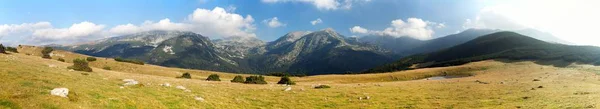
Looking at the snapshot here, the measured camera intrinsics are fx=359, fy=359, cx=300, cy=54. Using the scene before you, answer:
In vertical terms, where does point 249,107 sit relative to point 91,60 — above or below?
below

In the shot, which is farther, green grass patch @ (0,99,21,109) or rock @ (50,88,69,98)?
rock @ (50,88,69,98)

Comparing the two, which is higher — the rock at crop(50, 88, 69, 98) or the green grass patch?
the rock at crop(50, 88, 69, 98)

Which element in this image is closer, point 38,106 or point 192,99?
point 38,106

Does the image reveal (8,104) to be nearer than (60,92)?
Yes

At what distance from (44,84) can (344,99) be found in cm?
2330

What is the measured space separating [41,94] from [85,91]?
393 cm

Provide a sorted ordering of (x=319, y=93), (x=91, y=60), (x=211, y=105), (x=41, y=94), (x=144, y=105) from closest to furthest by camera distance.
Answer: (x=41, y=94), (x=144, y=105), (x=211, y=105), (x=319, y=93), (x=91, y=60)

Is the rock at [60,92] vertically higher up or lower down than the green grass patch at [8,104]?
higher up

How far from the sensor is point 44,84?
24.5m

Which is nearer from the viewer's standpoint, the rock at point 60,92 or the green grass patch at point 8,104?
the green grass patch at point 8,104

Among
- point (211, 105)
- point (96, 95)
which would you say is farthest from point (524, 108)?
point (96, 95)

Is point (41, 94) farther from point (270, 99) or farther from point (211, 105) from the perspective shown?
point (270, 99)

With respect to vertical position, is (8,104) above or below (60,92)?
below

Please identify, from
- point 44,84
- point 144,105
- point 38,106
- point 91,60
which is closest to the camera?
point 38,106
